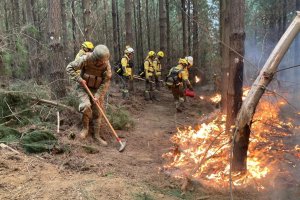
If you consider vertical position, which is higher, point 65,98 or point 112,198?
point 65,98

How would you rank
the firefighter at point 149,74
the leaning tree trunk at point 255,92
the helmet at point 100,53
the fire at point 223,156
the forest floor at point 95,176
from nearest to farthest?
the leaning tree trunk at point 255,92 → the forest floor at point 95,176 → the fire at point 223,156 → the helmet at point 100,53 → the firefighter at point 149,74

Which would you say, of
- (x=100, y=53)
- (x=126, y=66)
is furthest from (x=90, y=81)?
(x=126, y=66)

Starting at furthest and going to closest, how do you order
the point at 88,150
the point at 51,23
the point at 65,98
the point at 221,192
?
1. the point at 51,23
2. the point at 65,98
3. the point at 88,150
4. the point at 221,192

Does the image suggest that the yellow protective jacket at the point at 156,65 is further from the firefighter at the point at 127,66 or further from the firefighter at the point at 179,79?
the firefighter at the point at 179,79

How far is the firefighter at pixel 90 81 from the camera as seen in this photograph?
7.23 meters

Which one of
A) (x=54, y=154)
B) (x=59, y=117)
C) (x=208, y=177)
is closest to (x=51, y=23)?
(x=59, y=117)

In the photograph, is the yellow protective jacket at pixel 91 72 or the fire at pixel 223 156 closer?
the fire at pixel 223 156

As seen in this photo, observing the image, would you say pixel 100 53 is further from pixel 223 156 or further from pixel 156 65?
pixel 156 65

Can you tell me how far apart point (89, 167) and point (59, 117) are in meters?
2.73

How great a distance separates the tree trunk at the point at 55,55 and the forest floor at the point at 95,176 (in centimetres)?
185

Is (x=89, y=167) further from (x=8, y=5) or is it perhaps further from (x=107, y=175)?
(x=8, y=5)

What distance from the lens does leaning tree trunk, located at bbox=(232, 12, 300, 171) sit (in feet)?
14.5

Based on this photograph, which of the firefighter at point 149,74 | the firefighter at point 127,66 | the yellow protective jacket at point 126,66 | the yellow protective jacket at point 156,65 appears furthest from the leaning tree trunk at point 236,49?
the yellow protective jacket at point 156,65

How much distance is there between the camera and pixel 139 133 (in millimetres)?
9180
